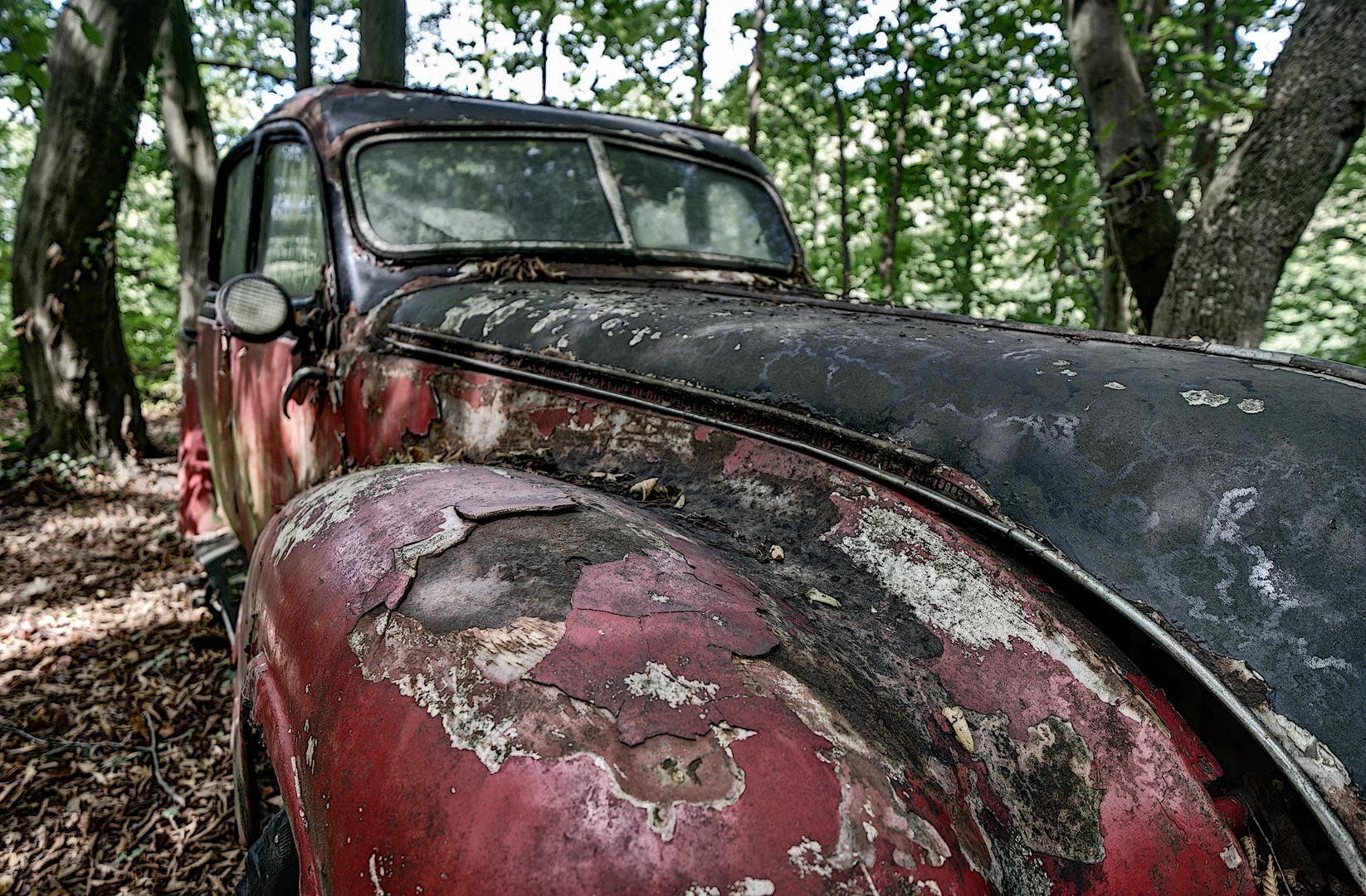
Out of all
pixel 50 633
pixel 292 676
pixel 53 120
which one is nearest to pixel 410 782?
pixel 292 676

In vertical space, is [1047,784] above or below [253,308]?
below

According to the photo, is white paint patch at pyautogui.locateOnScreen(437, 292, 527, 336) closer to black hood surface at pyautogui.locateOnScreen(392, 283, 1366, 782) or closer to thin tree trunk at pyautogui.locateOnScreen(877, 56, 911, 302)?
black hood surface at pyautogui.locateOnScreen(392, 283, 1366, 782)

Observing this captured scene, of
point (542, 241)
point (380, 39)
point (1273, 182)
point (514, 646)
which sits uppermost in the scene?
point (380, 39)

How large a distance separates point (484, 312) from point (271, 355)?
1.18 meters

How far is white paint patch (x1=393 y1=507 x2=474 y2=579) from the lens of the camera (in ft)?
3.75

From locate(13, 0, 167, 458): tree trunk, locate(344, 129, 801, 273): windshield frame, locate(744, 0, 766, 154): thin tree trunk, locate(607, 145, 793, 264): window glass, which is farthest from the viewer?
locate(744, 0, 766, 154): thin tree trunk

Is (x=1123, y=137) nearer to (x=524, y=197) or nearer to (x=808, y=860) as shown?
(x=524, y=197)

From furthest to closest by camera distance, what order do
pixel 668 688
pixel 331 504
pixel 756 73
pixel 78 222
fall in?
pixel 756 73 < pixel 78 222 < pixel 331 504 < pixel 668 688

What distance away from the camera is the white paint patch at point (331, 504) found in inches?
55.3

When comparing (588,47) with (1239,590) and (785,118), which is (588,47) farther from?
(1239,590)

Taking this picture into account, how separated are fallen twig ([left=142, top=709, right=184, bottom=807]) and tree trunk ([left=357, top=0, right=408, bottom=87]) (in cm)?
543

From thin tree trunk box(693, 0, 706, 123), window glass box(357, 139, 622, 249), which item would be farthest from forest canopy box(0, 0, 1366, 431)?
window glass box(357, 139, 622, 249)

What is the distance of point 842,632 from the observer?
1.20 meters

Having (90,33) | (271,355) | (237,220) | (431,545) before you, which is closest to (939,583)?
(431,545)
